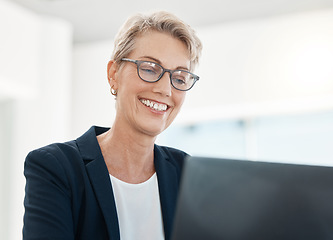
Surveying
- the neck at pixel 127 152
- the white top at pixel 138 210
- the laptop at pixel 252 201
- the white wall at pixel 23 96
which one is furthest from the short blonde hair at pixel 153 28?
the white wall at pixel 23 96

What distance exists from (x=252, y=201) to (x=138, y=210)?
2.38 feet

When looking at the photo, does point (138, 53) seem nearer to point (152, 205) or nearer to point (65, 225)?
point (152, 205)

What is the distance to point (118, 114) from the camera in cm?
163

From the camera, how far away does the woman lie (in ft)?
4.42

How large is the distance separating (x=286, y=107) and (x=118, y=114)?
13.6 feet

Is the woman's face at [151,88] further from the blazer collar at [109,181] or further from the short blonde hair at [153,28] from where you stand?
the blazer collar at [109,181]

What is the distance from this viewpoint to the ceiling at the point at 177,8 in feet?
17.1

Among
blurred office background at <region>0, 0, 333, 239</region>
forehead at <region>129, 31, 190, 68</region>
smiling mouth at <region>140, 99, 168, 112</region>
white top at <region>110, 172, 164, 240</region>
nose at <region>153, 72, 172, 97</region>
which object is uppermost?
blurred office background at <region>0, 0, 333, 239</region>

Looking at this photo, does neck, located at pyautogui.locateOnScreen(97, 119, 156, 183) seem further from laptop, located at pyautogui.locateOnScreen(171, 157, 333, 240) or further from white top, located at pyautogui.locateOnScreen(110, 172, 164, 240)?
laptop, located at pyautogui.locateOnScreen(171, 157, 333, 240)

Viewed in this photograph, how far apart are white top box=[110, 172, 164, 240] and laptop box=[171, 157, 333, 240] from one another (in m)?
0.67

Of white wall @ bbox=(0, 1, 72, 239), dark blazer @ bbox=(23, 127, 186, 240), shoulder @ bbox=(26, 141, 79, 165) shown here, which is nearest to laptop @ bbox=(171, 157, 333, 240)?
dark blazer @ bbox=(23, 127, 186, 240)

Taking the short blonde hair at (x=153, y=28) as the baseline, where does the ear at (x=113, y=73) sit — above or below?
below

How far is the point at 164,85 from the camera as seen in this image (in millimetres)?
1521

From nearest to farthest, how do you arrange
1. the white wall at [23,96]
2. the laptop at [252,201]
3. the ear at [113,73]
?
the laptop at [252,201], the ear at [113,73], the white wall at [23,96]
